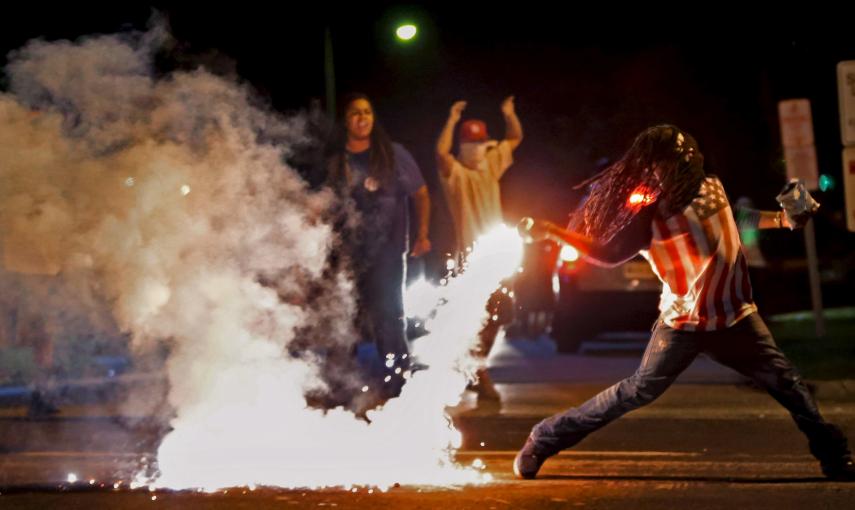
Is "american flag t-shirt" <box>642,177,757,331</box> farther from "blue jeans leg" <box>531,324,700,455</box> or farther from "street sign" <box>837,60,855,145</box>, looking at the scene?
"street sign" <box>837,60,855,145</box>

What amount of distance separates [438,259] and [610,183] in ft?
12.3

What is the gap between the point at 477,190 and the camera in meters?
9.45

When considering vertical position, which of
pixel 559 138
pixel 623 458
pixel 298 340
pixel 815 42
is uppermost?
pixel 815 42

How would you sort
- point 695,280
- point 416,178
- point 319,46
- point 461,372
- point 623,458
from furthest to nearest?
1. point 319,46
2. point 416,178
3. point 461,372
4. point 623,458
5. point 695,280

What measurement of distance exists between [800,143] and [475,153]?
13.4 ft

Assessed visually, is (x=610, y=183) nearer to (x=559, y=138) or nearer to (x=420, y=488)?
(x=420, y=488)

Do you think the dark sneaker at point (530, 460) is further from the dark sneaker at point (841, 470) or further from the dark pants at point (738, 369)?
the dark sneaker at point (841, 470)

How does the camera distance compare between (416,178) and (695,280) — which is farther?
(416,178)

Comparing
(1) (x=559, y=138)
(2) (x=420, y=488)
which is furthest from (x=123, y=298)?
(1) (x=559, y=138)

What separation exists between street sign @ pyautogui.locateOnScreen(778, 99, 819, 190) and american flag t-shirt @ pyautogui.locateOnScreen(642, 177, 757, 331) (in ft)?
22.3

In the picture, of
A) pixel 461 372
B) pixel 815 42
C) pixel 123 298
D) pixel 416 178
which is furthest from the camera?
pixel 815 42

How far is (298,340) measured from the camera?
8602 millimetres

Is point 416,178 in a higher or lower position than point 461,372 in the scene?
higher

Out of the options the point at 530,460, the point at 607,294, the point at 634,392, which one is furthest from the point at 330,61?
the point at 634,392
